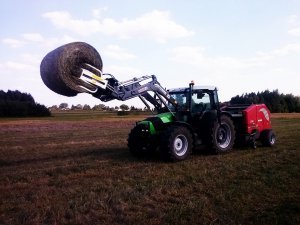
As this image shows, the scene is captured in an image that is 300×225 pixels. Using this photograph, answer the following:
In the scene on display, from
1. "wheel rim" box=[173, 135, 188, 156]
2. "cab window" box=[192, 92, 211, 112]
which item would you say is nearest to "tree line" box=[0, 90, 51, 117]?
"cab window" box=[192, 92, 211, 112]

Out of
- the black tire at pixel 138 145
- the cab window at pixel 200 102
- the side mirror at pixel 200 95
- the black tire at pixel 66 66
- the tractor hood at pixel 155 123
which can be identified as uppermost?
the black tire at pixel 66 66

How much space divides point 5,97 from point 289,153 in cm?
7123

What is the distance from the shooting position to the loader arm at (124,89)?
9.12 m

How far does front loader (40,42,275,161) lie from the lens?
28.2 ft

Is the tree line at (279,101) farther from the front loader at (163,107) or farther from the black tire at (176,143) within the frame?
the black tire at (176,143)

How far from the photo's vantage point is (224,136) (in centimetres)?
1273

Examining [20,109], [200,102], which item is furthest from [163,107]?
[20,109]

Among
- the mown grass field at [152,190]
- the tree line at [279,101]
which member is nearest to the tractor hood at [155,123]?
the mown grass field at [152,190]

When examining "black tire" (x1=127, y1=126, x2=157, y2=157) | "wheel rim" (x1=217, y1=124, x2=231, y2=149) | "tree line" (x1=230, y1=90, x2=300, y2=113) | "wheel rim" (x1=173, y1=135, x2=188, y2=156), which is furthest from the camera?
"tree line" (x1=230, y1=90, x2=300, y2=113)

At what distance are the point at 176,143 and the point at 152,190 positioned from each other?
3.64m

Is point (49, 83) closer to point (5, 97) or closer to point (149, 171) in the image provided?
point (149, 171)

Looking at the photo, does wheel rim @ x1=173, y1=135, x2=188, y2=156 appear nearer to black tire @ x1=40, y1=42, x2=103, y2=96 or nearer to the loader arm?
the loader arm

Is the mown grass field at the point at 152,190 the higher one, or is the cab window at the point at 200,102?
the cab window at the point at 200,102

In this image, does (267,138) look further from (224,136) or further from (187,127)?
(187,127)
